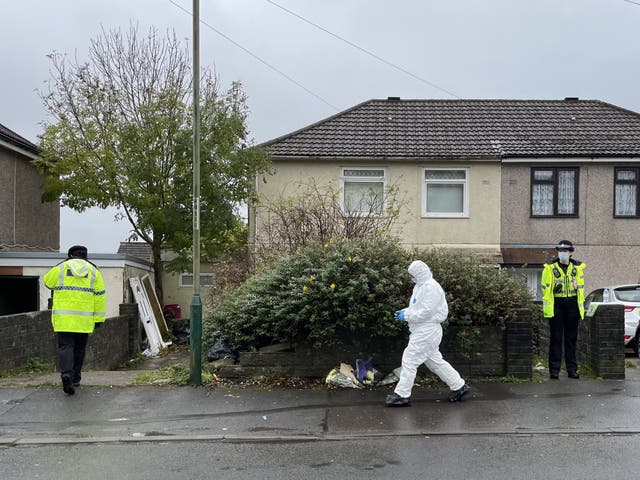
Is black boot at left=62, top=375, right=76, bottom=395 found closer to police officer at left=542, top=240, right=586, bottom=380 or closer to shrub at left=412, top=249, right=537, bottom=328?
shrub at left=412, top=249, right=537, bottom=328

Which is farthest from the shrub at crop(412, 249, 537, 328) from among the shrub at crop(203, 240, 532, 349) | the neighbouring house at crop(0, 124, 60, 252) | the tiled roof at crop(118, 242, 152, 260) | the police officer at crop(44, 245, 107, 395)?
the tiled roof at crop(118, 242, 152, 260)

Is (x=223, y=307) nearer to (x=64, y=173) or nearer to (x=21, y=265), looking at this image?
(x=21, y=265)

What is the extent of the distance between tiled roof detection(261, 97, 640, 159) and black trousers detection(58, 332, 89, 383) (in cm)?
1227

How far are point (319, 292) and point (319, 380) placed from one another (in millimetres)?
1160

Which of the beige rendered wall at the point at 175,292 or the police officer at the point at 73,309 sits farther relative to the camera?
the beige rendered wall at the point at 175,292

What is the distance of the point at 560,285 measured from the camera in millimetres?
9930

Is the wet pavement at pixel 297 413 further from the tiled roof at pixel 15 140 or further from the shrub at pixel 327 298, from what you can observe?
the tiled roof at pixel 15 140

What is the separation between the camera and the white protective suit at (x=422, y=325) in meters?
8.19

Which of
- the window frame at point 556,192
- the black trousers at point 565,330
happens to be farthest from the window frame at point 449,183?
the black trousers at point 565,330

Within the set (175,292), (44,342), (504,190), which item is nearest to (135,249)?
(175,292)

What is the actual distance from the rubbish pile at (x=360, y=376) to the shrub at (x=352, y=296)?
1.10 feet

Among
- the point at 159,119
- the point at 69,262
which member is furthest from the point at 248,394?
the point at 159,119

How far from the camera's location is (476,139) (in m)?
21.6

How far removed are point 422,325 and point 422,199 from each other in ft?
42.0
